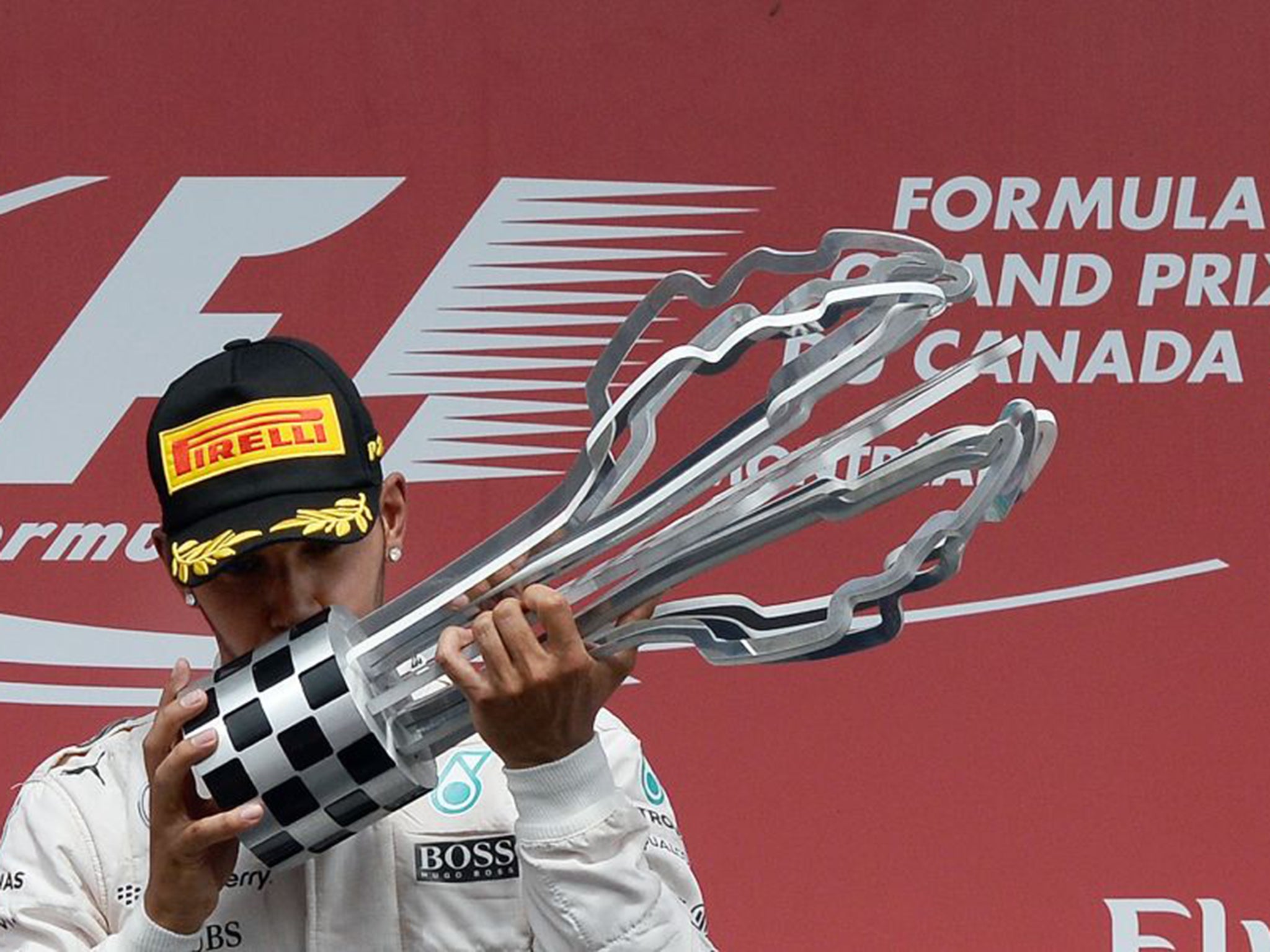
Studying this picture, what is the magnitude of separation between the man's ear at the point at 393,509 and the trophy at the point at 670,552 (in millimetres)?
124

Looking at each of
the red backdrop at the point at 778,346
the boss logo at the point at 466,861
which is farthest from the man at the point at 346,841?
the red backdrop at the point at 778,346

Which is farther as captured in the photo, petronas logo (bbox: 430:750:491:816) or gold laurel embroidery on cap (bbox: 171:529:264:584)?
petronas logo (bbox: 430:750:491:816)

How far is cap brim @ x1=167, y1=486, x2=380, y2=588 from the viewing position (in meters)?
1.16

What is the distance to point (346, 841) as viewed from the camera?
1.27 meters

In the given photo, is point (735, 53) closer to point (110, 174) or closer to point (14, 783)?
point (110, 174)

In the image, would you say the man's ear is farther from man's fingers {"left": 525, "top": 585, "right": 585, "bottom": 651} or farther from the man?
man's fingers {"left": 525, "top": 585, "right": 585, "bottom": 651}

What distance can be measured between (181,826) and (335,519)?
0.19 metres

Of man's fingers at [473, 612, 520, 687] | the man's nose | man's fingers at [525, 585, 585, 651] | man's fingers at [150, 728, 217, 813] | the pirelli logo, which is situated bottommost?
man's fingers at [150, 728, 217, 813]

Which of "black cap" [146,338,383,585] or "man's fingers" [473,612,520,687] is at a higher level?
"black cap" [146,338,383,585]

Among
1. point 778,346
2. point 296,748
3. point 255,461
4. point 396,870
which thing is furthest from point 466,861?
point 778,346

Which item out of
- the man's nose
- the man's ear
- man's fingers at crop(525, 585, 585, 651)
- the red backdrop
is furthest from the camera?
the red backdrop

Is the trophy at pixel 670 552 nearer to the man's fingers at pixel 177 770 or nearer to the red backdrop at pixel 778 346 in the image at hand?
the man's fingers at pixel 177 770

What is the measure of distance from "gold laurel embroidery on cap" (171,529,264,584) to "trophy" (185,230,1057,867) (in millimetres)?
58

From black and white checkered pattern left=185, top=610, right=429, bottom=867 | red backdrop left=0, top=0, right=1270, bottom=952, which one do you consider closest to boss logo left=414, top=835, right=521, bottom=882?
black and white checkered pattern left=185, top=610, right=429, bottom=867
